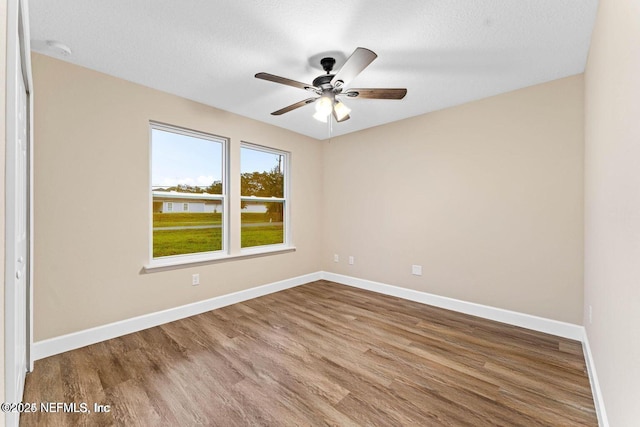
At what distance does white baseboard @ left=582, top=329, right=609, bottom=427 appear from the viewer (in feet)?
4.77

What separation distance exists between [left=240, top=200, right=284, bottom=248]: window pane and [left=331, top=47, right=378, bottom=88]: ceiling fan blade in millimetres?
2275

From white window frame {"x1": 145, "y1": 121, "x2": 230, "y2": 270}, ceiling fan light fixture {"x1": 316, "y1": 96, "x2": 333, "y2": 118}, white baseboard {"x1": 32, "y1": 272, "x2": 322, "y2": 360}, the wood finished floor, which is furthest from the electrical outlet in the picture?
white window frame {"x1": 145, "y1": 121, "x2": 230, "y2": 270}

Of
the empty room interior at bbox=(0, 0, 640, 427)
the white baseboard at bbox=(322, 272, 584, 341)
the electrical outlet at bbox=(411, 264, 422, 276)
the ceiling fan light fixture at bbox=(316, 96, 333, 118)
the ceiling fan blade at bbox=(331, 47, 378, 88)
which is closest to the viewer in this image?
the empty room interior at bbox=(0, 0, 640, 427)

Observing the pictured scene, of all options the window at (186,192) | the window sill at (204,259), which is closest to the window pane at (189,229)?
the window at (186,192)

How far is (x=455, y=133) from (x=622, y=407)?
278cm

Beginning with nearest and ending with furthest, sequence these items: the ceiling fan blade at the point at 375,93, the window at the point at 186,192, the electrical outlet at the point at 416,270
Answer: the ceiling fan blade at the point at 375,93 → the window at the point at 186,192 → the electrical outlet at the point at 416,270

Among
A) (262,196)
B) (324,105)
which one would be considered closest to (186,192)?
(262,196)

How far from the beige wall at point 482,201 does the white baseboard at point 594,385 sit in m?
0.37

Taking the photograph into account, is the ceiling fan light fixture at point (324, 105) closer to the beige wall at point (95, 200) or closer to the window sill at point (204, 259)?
the beige wall at point (95, 200)

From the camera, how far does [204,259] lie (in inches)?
126

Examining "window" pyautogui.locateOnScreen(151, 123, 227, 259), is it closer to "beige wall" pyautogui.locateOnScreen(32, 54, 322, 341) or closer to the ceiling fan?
"beige wall" pyautogui.locateOnScreen(32, 54, 322, 341)

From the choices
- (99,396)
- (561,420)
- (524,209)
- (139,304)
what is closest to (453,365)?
(561,420)

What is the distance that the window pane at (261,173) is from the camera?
3.77 metres

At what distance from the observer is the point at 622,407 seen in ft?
3.70
